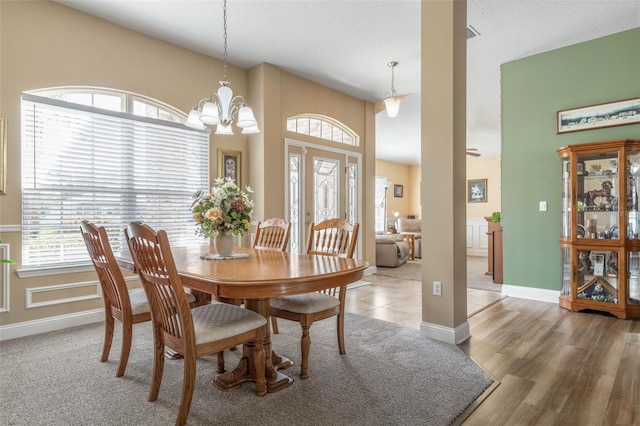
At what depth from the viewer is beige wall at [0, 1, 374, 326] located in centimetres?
302

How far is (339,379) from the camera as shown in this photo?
2.23 metres

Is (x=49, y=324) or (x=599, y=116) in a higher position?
(x=599, y=116)

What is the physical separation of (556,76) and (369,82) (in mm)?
2285

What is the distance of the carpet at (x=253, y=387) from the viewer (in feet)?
6.01

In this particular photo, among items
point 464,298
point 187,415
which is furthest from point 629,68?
point 187,415

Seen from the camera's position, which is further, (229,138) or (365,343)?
(229,138)

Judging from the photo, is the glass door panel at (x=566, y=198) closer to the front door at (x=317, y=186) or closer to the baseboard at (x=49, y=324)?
the front door at (x=317, y=186)

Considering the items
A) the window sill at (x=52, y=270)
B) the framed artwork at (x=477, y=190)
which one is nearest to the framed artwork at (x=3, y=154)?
the window sill at (x=52, y=270)

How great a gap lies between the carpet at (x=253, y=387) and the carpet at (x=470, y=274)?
267 cm

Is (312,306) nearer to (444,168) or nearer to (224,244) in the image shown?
(224,244)

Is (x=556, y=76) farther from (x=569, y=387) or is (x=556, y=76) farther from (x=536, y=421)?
(x=536, y=421)

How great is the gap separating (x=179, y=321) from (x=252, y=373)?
717mm

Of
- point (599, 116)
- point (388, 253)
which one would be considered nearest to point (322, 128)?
point (388, 253)

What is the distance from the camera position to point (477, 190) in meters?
10.0
